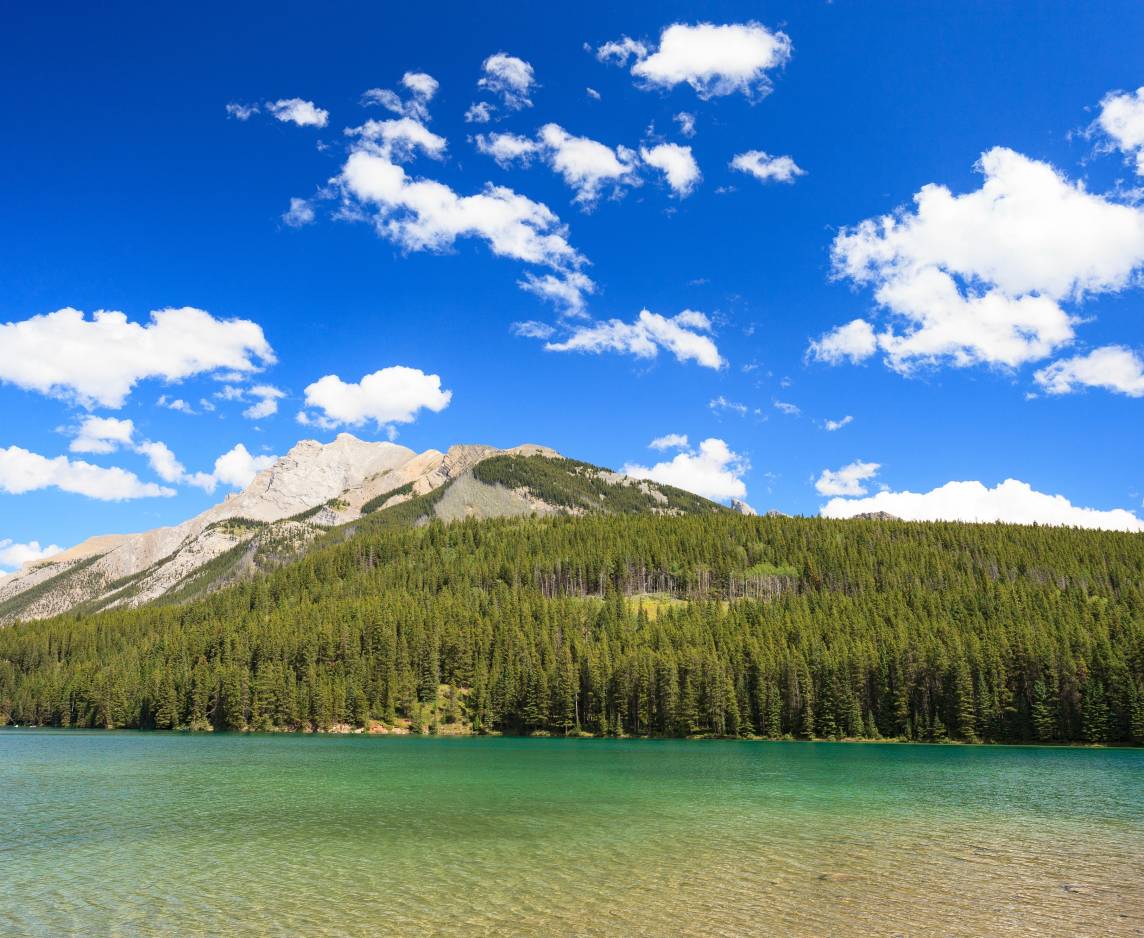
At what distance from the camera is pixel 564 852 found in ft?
104

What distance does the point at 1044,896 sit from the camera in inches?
990

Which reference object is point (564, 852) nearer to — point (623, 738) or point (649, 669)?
point (623, 738)

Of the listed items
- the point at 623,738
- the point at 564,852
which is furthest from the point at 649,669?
the point at 564,852

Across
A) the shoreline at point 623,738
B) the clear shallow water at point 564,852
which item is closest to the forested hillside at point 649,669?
the shoreline at point 623,738

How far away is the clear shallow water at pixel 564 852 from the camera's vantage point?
2259 centimetres

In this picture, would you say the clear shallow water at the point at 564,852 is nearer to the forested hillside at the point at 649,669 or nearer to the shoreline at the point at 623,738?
the shoreline at the point at 623,738

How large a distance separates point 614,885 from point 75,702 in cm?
17243

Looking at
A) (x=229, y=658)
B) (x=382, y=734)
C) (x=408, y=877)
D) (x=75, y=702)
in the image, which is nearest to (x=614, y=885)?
(x=408, y=877)

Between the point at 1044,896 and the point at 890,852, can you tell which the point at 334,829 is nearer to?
the point at 890,852

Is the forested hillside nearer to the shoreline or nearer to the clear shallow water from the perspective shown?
the shoreline

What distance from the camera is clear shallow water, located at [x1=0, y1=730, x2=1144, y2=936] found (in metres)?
22.6

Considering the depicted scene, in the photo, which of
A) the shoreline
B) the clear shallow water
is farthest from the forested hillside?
the clear shallow water

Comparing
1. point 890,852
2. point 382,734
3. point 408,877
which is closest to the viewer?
point 408,877

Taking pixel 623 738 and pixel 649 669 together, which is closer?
pixel 623 738
